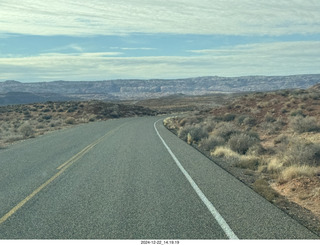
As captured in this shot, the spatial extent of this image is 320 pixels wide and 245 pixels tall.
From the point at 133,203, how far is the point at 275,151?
10.5m

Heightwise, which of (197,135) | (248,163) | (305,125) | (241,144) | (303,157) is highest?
(303,157)

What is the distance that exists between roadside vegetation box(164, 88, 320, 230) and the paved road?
99 cm

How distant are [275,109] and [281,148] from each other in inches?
669

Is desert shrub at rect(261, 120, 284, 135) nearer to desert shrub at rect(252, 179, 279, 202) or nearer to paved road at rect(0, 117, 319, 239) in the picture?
paved road at rect(0, 117, 319, 239)

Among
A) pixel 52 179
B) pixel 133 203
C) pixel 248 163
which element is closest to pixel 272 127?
pixel 248 163

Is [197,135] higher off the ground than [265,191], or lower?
lower

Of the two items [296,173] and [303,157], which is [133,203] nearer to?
[296,173]

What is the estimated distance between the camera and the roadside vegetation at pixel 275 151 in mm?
8988

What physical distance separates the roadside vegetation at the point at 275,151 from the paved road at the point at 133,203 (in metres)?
0.99

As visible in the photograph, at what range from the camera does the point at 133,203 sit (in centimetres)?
734

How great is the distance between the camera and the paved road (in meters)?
5.71

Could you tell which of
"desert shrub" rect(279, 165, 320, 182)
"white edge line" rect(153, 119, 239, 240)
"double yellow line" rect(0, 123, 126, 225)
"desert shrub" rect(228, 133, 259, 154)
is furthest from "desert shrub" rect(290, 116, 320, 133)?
"white edge line" rect(153, 119, 239, 240)
